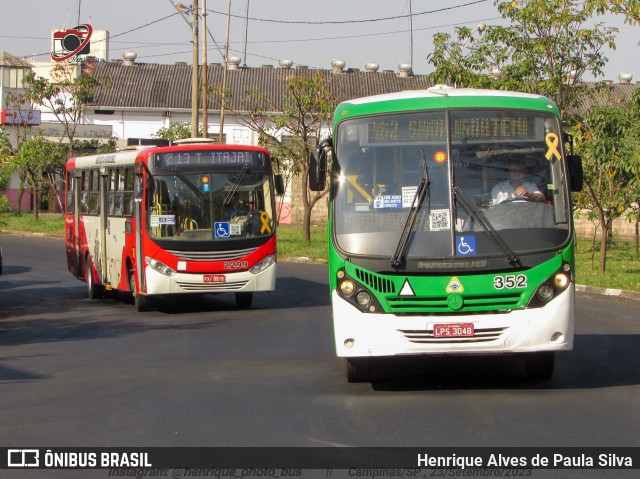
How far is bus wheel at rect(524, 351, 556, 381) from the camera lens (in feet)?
33.8

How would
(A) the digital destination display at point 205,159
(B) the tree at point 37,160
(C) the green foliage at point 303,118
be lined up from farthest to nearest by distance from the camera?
1. (B) the tree at point 37,160
2. (C) the green foliage at point 303,118
3. (A) the digital destination display at point 205,159

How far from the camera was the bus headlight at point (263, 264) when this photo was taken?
1884 cm

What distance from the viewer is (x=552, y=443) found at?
764cm

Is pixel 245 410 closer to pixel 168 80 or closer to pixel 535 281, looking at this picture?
pixel 535 281

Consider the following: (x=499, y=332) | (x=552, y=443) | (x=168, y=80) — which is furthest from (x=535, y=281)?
(x=168, y=80)

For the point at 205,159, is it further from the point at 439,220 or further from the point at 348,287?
the point at 439,220

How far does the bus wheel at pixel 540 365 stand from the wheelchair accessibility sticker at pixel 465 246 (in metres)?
1.23

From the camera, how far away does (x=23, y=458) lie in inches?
293

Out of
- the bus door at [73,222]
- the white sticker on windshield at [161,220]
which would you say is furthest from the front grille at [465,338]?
the bus door at [73,222]

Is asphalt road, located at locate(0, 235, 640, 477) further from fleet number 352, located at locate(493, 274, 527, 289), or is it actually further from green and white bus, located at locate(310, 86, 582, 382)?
fleet number 352, located at locate(493, 274, 527, 289)

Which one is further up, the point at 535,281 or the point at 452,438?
the point at 535,281

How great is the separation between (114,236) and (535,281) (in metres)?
12.3

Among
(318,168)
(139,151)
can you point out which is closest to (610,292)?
(139,151)

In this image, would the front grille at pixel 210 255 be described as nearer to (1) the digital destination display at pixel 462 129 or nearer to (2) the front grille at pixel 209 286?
(2) the front grille at pixel 209 286
